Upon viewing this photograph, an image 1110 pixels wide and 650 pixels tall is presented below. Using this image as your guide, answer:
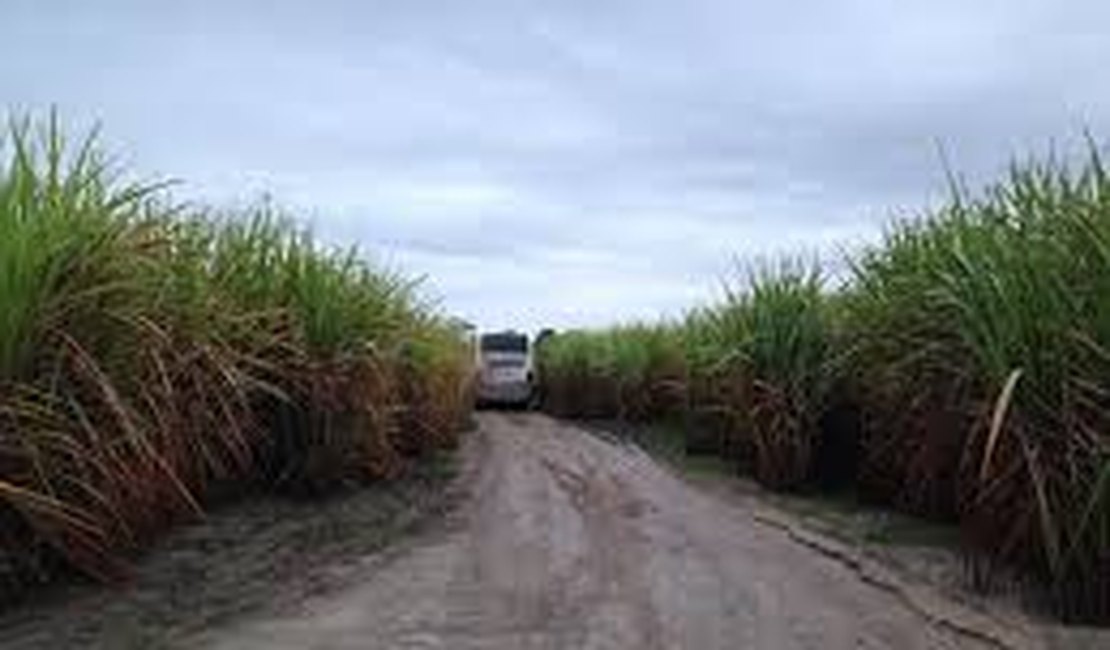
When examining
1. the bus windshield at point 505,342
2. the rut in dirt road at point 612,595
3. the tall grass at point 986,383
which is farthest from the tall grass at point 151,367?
the bus windshield at point 505,342

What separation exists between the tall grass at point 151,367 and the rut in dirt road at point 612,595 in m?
0.88

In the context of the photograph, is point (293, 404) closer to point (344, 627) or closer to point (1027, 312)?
point (344, 627)

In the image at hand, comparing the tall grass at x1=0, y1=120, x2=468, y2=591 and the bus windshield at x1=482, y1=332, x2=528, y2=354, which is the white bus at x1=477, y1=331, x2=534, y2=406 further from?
the tall grass at x1=0, y1=120, x2=468, y2=591

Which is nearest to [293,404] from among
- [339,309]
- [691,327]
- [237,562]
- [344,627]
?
[339,309]

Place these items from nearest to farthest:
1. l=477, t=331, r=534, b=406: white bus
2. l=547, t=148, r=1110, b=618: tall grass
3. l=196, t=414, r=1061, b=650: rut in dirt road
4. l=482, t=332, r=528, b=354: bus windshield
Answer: l=196, t=414, r=1061, b=650: rut in dirt road, l=547, t=148, r=1110, b=618: tall grass, l=477, t=331, r=534, b=406: white bus, l=482, t=332, r=528, b=354: bus windshield

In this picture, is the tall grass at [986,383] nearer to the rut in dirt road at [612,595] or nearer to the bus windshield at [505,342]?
the rut in dirt road at [612,595]

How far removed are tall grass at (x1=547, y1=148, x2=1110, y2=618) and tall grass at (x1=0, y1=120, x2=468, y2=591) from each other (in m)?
3.12

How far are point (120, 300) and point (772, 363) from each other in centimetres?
669

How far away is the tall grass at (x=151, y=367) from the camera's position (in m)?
7.18

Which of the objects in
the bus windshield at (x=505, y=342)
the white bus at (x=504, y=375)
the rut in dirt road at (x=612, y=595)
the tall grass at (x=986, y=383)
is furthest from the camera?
the bus windshield at (x=505, y=342)

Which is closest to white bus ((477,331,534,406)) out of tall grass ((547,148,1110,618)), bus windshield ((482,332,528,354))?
bus windshield ((482,332,528,354))

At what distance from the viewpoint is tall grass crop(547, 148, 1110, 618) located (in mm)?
7613

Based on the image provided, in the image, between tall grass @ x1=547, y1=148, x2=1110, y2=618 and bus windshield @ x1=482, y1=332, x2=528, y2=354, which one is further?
bus windshield @ x1=482, y1=332, x2=528, y2=354

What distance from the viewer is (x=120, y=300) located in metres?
7.86
